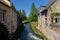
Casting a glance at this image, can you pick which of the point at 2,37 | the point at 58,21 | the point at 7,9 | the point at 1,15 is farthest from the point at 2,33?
the point at 58,21

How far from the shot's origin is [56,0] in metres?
26.2

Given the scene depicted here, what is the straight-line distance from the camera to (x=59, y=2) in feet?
85.9

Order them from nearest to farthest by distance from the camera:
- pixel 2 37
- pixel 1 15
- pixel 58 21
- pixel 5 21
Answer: pixel 2 37 < pixel 1 15 < pixel 5 21 < pixel 58 21

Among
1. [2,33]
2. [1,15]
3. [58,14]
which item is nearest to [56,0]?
[58,14]

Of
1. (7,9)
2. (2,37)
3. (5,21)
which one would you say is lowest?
(2,37)

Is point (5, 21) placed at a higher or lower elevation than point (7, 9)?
lower

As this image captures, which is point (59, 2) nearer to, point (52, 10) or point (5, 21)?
point (52, 10)

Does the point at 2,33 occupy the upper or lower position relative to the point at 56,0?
lower

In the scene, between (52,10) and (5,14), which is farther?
(52,10)

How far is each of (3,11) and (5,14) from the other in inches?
29.9

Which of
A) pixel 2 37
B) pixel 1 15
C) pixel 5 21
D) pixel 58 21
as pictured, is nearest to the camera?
pixel 2 37

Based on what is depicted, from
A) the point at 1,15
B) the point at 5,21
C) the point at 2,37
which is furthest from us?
the point at 5,21

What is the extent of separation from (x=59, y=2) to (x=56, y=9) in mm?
1173

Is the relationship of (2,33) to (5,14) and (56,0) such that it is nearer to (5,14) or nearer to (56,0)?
(5,14)
